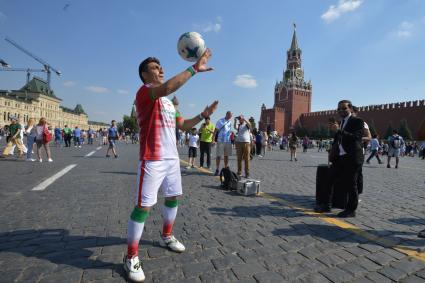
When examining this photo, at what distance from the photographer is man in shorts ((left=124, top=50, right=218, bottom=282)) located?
97.5 inches

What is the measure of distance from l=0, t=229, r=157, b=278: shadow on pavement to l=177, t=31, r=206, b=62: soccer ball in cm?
222

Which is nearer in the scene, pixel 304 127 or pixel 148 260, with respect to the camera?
pixel 148 260

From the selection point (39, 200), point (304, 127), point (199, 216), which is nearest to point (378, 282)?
point (199, 216)

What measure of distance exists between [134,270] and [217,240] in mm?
1189

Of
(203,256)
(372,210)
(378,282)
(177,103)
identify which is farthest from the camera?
(372,210)

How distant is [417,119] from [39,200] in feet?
268

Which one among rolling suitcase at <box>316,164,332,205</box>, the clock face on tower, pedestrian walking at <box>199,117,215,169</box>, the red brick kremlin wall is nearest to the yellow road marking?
rolling suitcase at <box>316,164,332,205</box>

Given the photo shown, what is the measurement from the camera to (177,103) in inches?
130

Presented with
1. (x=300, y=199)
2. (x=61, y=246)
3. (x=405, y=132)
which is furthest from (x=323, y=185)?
(x=405, y=132)

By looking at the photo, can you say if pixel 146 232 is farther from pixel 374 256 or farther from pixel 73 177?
pixel 73 177

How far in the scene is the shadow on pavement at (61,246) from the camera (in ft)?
8.81

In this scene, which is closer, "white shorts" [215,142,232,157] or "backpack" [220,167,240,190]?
"backpack" [220,167,240,190]

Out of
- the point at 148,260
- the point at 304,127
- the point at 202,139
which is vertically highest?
the point at 304,127

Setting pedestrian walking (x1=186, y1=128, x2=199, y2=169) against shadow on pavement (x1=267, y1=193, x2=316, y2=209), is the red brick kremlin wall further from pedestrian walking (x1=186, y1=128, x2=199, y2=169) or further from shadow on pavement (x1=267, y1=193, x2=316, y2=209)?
shadow on pavement (x1=267, y1=193, x2=316, y2=209)
